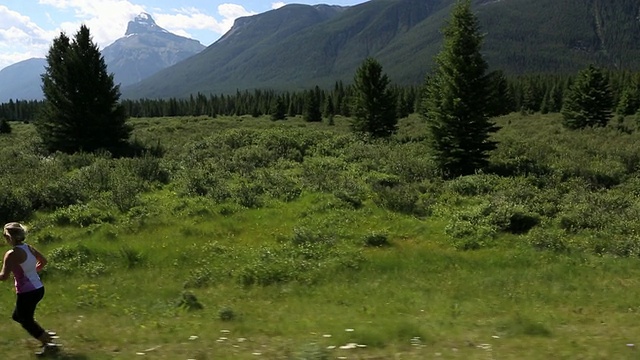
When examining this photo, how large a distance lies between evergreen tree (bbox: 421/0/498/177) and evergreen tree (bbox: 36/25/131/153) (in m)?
23.8

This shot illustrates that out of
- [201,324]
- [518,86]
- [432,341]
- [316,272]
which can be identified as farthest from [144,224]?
[518,86]

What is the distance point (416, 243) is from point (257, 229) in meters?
6.18

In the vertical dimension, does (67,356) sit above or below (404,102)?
A: below

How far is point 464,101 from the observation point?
2908 centimetres

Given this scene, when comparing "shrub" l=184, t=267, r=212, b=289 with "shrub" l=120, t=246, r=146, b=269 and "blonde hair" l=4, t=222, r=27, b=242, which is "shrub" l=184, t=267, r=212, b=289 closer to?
"shrub" l=120, t=246, r=146, b=269

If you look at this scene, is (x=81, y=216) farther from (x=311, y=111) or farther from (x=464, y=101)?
(x=311, y=111)

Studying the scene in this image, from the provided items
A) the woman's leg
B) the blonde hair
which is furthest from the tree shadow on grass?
the blonde hair

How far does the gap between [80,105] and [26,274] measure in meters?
31.0

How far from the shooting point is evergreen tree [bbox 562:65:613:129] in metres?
61.0

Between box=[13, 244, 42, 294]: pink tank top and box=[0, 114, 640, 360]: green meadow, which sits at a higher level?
box=[13, 244, 42, 294]: pink tank top

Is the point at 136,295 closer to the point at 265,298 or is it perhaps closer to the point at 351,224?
the point at 265,298

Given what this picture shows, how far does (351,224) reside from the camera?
19938 millimetres

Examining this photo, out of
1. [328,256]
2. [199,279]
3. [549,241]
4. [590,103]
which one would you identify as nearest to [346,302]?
[328,256]

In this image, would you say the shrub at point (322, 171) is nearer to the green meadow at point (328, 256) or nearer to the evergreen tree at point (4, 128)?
the green meadow at point (328, 256)
